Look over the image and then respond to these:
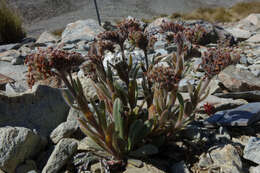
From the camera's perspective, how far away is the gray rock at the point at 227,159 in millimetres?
2273

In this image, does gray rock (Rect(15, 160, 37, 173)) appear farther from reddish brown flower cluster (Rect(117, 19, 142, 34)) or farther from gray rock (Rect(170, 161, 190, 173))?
reddish brown flower cluster (Rect(117, 19, 142, 34))

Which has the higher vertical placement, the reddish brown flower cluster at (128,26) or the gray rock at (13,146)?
the reddish brown flower cluster at (128,26)

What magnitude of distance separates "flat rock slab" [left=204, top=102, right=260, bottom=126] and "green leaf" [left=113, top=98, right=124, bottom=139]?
1231 mm

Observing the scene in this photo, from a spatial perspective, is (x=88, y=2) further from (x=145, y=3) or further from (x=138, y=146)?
(x=138, y=146)

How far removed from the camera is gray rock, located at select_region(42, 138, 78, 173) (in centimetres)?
231

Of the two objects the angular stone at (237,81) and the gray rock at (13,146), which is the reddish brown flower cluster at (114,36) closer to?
the gray rock at (13,146)

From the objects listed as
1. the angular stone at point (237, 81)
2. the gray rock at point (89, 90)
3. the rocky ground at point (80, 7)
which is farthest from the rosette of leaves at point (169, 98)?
the rocky ground at point (80, 7)

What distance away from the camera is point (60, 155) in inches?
93.3

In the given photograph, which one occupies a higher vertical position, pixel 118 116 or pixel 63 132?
pixel 118 116

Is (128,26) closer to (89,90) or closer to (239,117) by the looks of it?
(89,90)

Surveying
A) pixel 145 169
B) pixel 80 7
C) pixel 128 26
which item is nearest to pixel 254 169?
pixel 145 169

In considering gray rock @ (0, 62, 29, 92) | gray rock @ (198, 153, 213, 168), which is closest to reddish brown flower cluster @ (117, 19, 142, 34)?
gray rock @ (198, 153, 213, 168)

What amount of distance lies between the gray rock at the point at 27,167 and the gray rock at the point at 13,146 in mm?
47

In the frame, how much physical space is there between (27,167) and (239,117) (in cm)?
247
